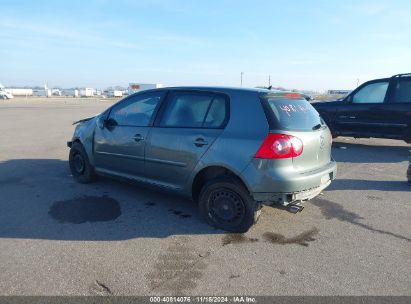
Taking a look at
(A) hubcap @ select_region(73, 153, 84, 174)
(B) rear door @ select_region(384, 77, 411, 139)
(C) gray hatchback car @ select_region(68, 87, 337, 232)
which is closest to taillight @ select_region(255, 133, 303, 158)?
(C) gray hatchback car @ select_region(68, 87, 337, 232)

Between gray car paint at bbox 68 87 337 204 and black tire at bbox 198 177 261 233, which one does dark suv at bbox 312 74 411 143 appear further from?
black tire at bbox 198 177 261 233

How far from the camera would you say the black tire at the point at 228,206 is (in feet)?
13.1

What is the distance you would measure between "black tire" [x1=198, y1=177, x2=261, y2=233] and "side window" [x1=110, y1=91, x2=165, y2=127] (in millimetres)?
1417

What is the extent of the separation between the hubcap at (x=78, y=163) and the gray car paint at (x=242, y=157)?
1682 mm

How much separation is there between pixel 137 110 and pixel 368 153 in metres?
6.78

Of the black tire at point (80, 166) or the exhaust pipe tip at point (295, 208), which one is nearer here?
the exhaust pipe tip at point (295, 208)

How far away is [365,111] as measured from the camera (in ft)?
31.7

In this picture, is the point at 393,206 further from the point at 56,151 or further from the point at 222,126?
the point at 56,151

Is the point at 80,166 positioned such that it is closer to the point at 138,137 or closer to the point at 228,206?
the point at 138,137

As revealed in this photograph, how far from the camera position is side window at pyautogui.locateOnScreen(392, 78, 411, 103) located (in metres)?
9.15

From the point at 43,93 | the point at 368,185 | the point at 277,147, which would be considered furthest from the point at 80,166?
the point at 43,93

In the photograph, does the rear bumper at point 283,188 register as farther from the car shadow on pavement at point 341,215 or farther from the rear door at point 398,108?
the rear door at point 398,108

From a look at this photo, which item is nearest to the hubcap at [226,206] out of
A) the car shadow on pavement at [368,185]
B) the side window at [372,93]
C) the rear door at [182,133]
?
the rear door at [182,133]

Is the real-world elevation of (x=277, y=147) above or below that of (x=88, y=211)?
above
